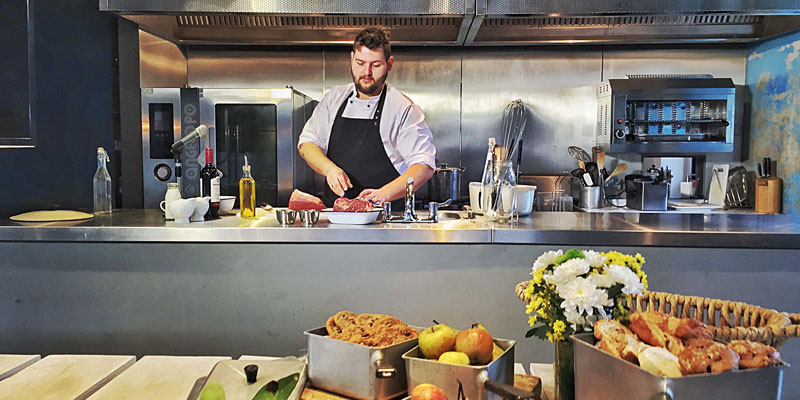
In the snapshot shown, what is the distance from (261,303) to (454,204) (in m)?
2.46

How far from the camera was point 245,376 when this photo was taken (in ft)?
4.49

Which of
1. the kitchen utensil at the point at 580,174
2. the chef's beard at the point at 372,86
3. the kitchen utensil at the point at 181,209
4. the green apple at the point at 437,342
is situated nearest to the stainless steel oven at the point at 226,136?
the chef's beard at the point at 372,86

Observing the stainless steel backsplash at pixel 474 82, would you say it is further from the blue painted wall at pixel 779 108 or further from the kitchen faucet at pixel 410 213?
the kitchen faucet at pixel 410 213

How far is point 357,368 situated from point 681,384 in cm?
62

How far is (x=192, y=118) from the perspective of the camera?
433cm

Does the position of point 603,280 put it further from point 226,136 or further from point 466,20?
point 226,136

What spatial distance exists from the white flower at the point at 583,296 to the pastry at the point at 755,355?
0.73 feet

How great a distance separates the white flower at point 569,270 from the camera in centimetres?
116

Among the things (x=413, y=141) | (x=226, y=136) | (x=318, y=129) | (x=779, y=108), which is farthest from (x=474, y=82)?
(x=779, y=108)

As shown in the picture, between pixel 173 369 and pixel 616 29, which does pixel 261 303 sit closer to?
pixel 173 369

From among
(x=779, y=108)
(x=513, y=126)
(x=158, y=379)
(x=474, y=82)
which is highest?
(x=474, y=82)

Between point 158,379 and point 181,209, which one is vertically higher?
point 181,209

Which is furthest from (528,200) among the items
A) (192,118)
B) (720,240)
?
(192,118)

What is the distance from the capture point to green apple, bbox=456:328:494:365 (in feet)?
3.75
